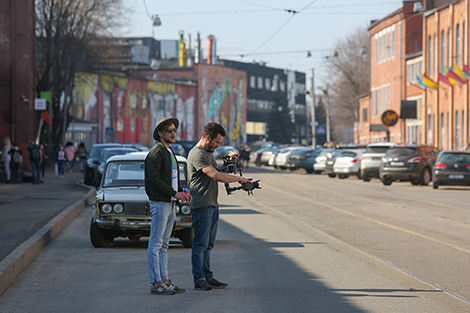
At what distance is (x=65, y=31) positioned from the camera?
49875 millimetres

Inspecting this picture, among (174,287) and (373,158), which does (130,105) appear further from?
(174,287)

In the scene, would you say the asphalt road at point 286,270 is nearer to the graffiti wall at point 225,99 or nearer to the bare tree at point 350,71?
the bare tree at point 350,71

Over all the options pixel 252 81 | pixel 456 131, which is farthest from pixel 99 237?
pixel 252 81

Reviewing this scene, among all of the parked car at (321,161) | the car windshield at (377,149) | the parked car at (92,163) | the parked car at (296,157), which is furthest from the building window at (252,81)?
the parked car at (92,163)

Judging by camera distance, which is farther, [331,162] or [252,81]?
[252,81]

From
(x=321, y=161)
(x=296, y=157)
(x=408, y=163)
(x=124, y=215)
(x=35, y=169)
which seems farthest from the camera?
(x=296, y=157)

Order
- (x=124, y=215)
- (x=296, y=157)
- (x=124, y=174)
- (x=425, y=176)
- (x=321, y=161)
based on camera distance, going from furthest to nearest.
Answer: (x=296, y=157) < (x=321, y=161) < (x=425, y=176) < (x=124, y=174) < (x=124, y=215)

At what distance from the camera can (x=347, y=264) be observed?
1199 centimetres

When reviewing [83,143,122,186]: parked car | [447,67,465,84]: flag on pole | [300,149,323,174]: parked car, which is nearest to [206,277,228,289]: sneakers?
[83,143,122,186]: parked car

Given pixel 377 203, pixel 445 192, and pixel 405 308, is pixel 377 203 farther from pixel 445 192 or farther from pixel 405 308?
pixel 405 308

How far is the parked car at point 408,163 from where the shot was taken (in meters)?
37.6

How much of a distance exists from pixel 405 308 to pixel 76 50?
4539 centimetres

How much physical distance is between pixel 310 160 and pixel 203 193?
156ft

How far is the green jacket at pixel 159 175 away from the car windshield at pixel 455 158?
27107 mm
